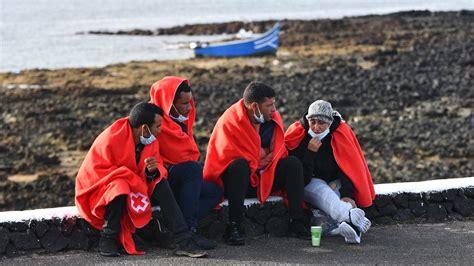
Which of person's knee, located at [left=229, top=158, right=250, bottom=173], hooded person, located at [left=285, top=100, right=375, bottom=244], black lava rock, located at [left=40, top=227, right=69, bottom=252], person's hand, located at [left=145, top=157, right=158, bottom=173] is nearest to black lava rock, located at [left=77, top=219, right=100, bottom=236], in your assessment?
black lava rock, located at [left=40, top=227, right=69, bottom=252]

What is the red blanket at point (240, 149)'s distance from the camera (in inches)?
307

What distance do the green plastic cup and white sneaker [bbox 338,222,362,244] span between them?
149mm

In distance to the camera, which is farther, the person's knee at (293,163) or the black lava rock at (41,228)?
the person's knee at (293,163)

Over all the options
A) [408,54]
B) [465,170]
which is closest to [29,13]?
[408,54]

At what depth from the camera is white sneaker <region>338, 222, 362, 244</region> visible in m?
7.57

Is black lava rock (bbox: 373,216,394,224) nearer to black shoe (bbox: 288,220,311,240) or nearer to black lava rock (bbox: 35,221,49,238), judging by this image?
black shoe (bbox: 288,220,311,240)

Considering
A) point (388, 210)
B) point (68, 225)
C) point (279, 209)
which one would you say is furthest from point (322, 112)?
point (68, 225)

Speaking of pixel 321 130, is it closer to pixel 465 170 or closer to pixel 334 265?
pixel 334 265

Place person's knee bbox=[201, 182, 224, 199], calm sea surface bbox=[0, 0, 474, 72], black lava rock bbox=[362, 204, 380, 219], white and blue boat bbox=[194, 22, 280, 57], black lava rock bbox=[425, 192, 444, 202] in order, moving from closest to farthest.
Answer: person's knee bbox=[201, 182, 224, 199] → black lava rock bbox=[362, 204, 380, 219] → black lava rock bbox=[425, 192, 444, 202] → white and blue boat bbox=[194, 22, 280, 57] → calm sea surface bbox=[0, 0, 474, 72]

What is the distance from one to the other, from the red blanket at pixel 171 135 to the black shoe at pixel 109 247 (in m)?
0.68

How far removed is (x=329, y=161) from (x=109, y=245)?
1.71m

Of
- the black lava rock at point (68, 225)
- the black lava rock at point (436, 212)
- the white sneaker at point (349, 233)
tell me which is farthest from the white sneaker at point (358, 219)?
the black lava rock at point (68, 225)

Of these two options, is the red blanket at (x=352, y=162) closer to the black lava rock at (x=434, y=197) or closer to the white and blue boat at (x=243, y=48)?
the black lava rock at (x=434, y=197)

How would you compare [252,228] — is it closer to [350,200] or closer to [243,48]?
[350,200]
